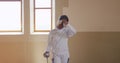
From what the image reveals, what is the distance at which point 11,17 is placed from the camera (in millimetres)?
5645

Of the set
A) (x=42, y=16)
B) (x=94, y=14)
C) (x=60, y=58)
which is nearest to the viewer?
(x=60, y=58)

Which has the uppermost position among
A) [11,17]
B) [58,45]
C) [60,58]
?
[11,17]

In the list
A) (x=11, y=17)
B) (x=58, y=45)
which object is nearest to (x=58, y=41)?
(x=58, y=45)

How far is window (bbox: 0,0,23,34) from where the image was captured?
5.63 metres

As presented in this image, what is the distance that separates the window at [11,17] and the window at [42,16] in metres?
0.32

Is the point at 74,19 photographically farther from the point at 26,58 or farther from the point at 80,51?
the point at 26,58

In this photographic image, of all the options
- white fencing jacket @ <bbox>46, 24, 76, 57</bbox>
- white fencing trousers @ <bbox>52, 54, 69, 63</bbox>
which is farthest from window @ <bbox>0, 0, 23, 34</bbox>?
white fencing trousers @ <bbox>52, 54, 69, 63</bbox>

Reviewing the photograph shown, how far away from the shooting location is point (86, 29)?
5410mm

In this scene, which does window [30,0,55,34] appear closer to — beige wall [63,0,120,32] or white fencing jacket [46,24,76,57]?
beige wall [63,0,120,32]

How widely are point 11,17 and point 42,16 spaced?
670mm

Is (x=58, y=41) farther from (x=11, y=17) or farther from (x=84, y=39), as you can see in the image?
(x=11, y=17)

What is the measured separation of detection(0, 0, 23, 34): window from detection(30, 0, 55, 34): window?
12.6 inches

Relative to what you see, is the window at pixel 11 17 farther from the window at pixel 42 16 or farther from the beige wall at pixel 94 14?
the beige wall at pixel 94 14

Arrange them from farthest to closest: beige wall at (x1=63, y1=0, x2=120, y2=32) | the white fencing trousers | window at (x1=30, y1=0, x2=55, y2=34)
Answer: window at (x1=30, y1=0, x2=55, y2=34)
beige wall at (x1=63, y1=0, x2=120, y2=32)
the white fencing trousers
